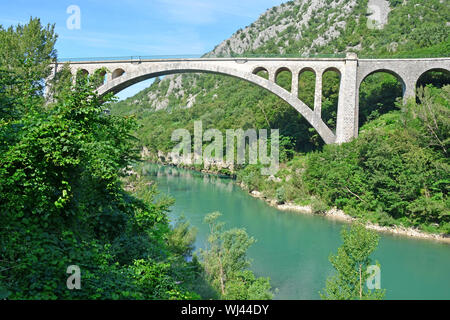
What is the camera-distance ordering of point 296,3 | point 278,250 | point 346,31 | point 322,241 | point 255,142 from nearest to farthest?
1. point 278,250
2. point 322,241
3. point 255,142
4. point 346,31
5. point 296,3

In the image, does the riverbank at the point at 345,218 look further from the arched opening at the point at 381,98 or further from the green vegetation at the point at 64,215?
the green vegetation at the point at 64,215

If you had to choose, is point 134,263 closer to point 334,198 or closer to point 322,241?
point 322,241

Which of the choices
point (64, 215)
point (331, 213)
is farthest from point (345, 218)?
point (64, 215)

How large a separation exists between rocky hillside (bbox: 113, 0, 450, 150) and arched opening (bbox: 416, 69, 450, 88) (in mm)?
1232

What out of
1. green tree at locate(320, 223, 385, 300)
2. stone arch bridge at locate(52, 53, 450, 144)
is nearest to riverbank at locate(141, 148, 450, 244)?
stone arch bridge at locate(52, 53, 450, 144)

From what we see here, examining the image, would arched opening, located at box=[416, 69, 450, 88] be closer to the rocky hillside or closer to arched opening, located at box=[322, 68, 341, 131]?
the rocky hillside

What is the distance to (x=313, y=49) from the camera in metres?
34.8

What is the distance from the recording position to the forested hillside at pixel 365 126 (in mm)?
12156

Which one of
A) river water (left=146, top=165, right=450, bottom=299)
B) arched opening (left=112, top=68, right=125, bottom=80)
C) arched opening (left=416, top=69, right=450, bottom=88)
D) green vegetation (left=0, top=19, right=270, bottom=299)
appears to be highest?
arched opening (left=112, top=68, right=125, bottom=80)

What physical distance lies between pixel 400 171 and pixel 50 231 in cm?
1218

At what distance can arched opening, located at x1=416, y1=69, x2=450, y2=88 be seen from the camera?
1641cm

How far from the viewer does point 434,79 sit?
16.6 m

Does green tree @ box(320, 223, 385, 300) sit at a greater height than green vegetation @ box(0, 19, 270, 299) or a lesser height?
lesser
